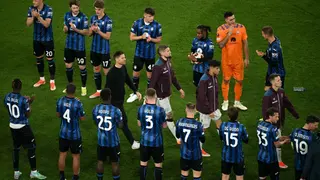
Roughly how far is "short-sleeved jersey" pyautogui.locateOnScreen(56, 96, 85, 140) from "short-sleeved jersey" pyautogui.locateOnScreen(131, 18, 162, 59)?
3.86m

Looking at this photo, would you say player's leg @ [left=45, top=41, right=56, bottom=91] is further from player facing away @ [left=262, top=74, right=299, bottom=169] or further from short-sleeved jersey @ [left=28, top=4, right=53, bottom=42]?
player facing away @ [left=262, top=74, right=299, bottom=169]

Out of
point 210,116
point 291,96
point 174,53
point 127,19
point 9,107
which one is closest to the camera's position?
point 9,107

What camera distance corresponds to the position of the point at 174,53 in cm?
1914

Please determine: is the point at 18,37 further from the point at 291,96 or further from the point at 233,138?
the point at 233,138

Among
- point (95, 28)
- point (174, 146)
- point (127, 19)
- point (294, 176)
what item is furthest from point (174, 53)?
point (294, 176)

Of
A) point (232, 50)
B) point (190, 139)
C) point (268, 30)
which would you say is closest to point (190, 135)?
point (190, 139)

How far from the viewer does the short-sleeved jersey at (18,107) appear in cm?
1271

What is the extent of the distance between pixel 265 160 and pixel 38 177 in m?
4.36

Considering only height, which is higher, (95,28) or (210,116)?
(95,28)

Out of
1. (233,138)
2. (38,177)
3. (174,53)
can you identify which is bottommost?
(38,177)

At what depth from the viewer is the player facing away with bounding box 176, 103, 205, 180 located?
12.1 m

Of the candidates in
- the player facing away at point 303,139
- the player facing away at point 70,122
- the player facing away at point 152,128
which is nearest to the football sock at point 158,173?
the player facing away at point 152,128

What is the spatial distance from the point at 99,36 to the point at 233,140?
17.4ft

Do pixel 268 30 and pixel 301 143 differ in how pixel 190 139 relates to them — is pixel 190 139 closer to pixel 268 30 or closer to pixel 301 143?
pixel 301 143
